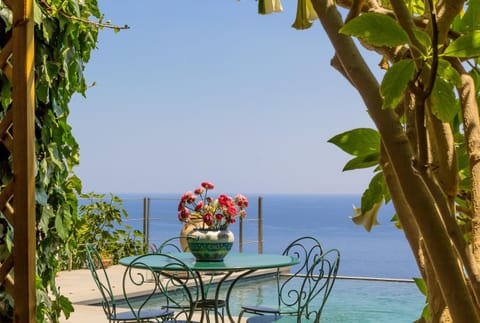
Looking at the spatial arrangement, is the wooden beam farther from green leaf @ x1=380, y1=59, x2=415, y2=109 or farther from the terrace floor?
the terrace floor

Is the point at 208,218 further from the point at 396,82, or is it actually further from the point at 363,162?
the point at 396,82

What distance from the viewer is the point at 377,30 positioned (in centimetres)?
43

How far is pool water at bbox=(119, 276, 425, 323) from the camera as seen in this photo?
23.8ft

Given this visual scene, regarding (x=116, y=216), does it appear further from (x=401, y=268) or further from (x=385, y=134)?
(x=401, y=268)

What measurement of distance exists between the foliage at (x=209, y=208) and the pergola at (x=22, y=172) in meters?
2.50

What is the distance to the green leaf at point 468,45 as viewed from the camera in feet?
1.45

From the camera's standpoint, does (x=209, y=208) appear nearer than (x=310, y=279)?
Yes

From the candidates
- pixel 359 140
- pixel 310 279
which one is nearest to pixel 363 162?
pixel 359 140

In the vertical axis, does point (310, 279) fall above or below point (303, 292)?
below

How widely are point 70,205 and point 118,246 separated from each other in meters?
6.60

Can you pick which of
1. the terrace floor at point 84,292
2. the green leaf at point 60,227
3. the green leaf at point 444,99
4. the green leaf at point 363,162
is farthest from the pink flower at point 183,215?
the green leaf at point 444,99

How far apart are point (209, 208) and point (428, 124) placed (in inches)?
158

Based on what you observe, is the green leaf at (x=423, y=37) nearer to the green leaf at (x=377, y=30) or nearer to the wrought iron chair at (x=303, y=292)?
the green leaf at (x=377, y=30)

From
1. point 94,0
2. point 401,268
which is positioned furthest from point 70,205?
point 401,268
